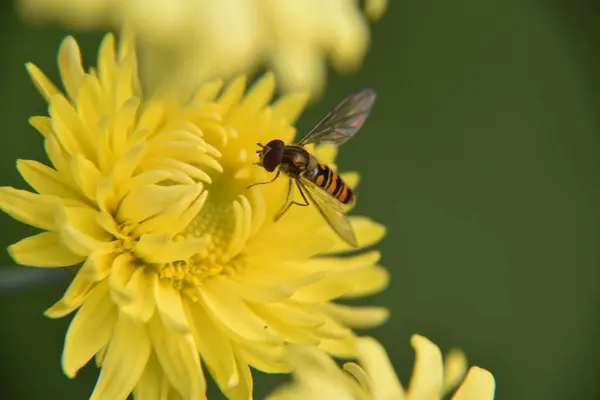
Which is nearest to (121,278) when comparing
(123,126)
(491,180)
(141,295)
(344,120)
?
(141,295)

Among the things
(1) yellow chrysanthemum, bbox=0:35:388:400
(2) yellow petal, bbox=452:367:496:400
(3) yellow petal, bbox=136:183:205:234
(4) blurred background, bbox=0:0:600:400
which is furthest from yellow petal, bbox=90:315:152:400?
(4) blurred background, bbox=0:0:600:400

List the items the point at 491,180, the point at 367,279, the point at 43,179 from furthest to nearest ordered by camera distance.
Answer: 1. the point at 491,180
2. the point at 367,279
3. the point at 43,179

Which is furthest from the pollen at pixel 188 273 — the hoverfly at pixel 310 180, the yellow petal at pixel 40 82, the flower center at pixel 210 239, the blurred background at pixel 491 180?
the blurred background at pixel 491 180

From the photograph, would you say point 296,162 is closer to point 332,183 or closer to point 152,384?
point 332,183

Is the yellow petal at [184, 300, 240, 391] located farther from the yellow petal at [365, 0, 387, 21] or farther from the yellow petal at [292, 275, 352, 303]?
the yellow petal at [365, 0, 387, 21]

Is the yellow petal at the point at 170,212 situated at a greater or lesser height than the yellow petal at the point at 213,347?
greater

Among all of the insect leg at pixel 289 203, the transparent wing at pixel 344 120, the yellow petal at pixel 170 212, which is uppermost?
the transparent wing at pixel 344 120

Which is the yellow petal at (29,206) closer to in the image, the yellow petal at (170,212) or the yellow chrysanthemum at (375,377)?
the yellow petal at (170,212)
